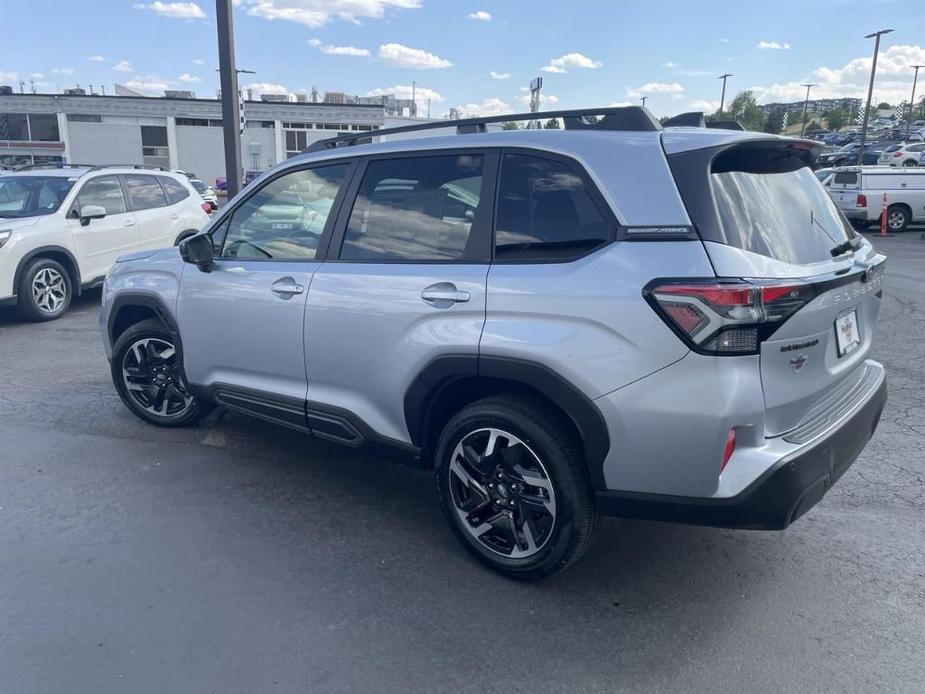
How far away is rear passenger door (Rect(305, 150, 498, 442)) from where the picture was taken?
324 centimetres

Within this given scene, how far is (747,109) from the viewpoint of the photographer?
67375 millimetres

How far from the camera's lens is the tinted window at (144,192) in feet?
32.3

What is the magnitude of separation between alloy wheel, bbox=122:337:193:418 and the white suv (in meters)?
4.19

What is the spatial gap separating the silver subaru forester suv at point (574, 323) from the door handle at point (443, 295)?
0.05 ft

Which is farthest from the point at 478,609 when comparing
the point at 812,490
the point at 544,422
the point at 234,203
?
the point at 234,203

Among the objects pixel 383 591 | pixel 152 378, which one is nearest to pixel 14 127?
pixel 152 378

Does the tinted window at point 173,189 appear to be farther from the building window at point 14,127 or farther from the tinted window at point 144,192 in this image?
the building window at point 14,127

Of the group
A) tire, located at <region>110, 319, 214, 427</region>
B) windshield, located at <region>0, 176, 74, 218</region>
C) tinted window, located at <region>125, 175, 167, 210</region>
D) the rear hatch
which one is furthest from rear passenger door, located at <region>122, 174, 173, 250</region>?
the rear hatch

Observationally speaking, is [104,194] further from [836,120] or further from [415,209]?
Result: [836,120]

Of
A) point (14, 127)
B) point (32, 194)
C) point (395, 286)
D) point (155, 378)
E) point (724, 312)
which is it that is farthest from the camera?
point (14, 127)

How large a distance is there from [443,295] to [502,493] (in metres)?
0.89

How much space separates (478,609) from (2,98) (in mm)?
65285

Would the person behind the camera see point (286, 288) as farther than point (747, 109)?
No

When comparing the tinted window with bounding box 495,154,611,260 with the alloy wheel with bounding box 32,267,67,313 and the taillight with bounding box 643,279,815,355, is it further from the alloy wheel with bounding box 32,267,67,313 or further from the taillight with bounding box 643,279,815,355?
the alloy wheel with bounding box 32,267,67,313
